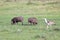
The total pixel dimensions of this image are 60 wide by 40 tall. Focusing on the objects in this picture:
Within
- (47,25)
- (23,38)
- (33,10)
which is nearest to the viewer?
(23,38)

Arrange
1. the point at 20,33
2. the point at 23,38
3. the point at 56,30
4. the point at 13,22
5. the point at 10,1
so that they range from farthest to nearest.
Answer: the point at 10,1, the point at 13,22, the point at 56,30, the point at 20,33, the point at 23,38

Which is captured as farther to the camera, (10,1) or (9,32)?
(10,1)

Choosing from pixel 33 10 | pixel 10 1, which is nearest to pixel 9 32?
pixel 33 10

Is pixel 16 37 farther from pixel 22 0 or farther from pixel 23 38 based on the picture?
pixel 22 0

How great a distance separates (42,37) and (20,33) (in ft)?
6.70

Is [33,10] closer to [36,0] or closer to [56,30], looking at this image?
[36,0]

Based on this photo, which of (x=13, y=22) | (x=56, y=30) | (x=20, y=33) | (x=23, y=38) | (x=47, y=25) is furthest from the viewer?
(x=13, y=22)

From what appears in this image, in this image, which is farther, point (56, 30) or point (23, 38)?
point (56, 30)

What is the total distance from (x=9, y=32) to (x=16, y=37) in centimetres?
207

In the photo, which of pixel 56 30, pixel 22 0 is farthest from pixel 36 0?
pixel 56 30

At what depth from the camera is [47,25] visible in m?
20.9

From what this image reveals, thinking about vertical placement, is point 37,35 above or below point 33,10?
above

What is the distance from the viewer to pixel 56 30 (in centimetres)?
1866

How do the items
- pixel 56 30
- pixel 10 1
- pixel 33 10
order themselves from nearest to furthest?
pixel 56 30, pixel 33 10, pixel 10 1
